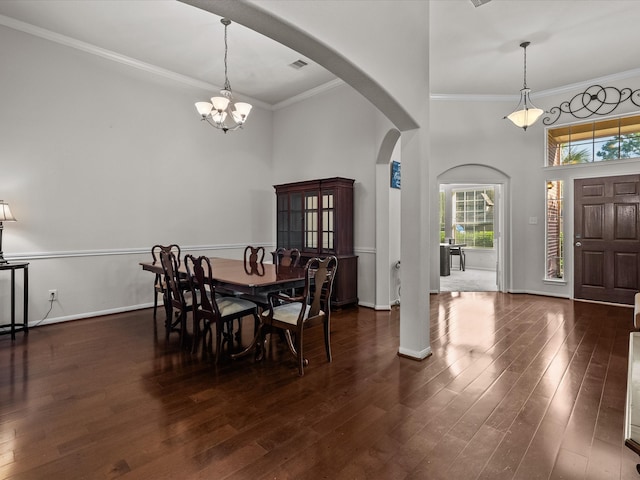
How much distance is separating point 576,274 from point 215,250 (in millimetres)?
5874

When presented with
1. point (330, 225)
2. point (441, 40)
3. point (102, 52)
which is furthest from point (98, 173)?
point (441, 40)

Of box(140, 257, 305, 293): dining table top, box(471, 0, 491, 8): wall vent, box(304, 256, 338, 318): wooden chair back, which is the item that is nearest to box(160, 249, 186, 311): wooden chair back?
box(140, 257, 305, 293): dining table top

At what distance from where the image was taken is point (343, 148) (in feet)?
17.3

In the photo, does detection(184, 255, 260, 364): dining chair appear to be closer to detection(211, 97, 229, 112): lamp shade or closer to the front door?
detection(211, 97, 229, 112): lamp shade

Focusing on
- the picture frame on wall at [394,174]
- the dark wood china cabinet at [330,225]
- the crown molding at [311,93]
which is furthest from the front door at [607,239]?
the crown molding at [311,93]

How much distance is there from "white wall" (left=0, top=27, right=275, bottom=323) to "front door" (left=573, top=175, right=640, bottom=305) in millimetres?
5731

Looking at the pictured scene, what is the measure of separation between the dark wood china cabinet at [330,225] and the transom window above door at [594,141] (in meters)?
3.59

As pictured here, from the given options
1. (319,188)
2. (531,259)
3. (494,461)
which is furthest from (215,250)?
(531,259)

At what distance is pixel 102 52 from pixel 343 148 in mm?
3457

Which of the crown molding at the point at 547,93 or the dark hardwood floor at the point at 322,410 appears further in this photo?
the crown molding at the point at 547,93

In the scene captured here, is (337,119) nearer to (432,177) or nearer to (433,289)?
(432,177)

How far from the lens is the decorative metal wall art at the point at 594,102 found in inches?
199

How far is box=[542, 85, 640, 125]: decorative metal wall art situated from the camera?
5.06 metres

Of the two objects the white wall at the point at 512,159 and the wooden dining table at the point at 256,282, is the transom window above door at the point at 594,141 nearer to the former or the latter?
the white wall at the point at 512,159
